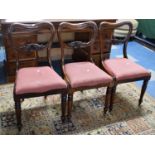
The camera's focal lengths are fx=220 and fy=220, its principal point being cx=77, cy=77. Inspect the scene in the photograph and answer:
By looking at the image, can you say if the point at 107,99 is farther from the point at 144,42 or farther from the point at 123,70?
the point at 144,42

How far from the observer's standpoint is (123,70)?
6.66 feet

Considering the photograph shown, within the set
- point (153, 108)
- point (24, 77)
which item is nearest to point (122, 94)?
point (153, 108)

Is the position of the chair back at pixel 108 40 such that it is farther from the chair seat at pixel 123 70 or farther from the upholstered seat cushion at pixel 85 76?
the upholstered seat cushion at pixel 85 76

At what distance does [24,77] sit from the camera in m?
1.76

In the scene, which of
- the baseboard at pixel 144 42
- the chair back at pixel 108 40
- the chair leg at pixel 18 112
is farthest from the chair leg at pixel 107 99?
the baseboard at pixel 144 42

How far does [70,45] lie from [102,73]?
389 mm

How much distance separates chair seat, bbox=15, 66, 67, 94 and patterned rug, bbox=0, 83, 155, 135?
39 cm

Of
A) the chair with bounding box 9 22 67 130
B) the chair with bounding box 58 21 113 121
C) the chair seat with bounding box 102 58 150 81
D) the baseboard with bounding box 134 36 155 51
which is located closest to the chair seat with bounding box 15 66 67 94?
the chair with bounding box 9 22 67 130

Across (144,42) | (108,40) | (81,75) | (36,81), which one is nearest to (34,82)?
(36,81)

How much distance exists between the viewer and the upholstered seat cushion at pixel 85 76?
Result: 5.94ft

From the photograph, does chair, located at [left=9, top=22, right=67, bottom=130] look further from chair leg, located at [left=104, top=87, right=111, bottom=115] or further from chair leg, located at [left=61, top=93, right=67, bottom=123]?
chair leg, located at [left=104, top=87, right=111, bottom=115]

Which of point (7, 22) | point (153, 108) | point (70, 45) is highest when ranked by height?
point (7, 22)

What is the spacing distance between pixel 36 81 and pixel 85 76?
42 cm
